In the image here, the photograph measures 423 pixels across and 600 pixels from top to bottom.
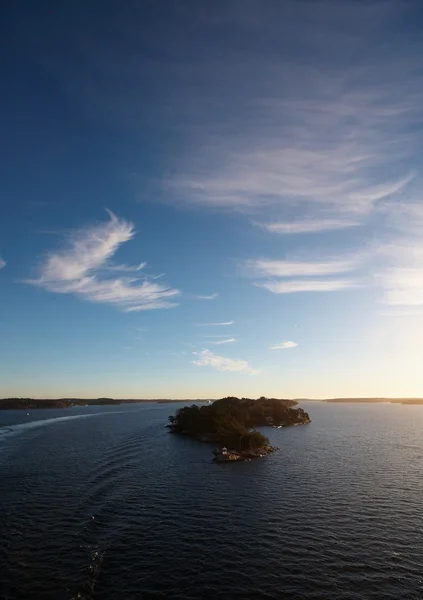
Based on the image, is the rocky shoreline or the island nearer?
the rocky shoreline

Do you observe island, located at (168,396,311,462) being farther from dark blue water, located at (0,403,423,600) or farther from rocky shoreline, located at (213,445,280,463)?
dark blue water, located at (0,403,423,600)

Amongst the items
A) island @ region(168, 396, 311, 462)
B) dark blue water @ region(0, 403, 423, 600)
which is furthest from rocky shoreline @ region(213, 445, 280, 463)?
dark blue water @ region(0, 403, 423, 600)

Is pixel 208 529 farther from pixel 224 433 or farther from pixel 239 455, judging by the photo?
pixel 224 433

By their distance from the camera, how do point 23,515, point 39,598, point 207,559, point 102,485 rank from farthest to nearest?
point 102,485, point 23,515, point 207,559, point 39,598

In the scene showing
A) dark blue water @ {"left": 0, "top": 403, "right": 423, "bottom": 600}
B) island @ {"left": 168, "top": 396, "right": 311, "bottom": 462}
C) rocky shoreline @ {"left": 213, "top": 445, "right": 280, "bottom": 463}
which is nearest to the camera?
dark blue water @ {"left": 0, "top": 403, "right": 423, "bottom": 600}

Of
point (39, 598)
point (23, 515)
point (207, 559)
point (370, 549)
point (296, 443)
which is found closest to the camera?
point (39, 598)

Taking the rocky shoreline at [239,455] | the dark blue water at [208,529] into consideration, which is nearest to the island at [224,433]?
the rocky shoreline at [239,455]

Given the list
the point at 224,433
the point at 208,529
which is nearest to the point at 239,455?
the point at 224,433

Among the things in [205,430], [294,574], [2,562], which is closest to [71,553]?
[2,562]

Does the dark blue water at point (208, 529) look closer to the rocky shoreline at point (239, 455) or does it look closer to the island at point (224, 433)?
the rocky shoreline at point (239, 455)

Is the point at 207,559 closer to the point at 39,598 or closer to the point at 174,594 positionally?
the point at 174,594
